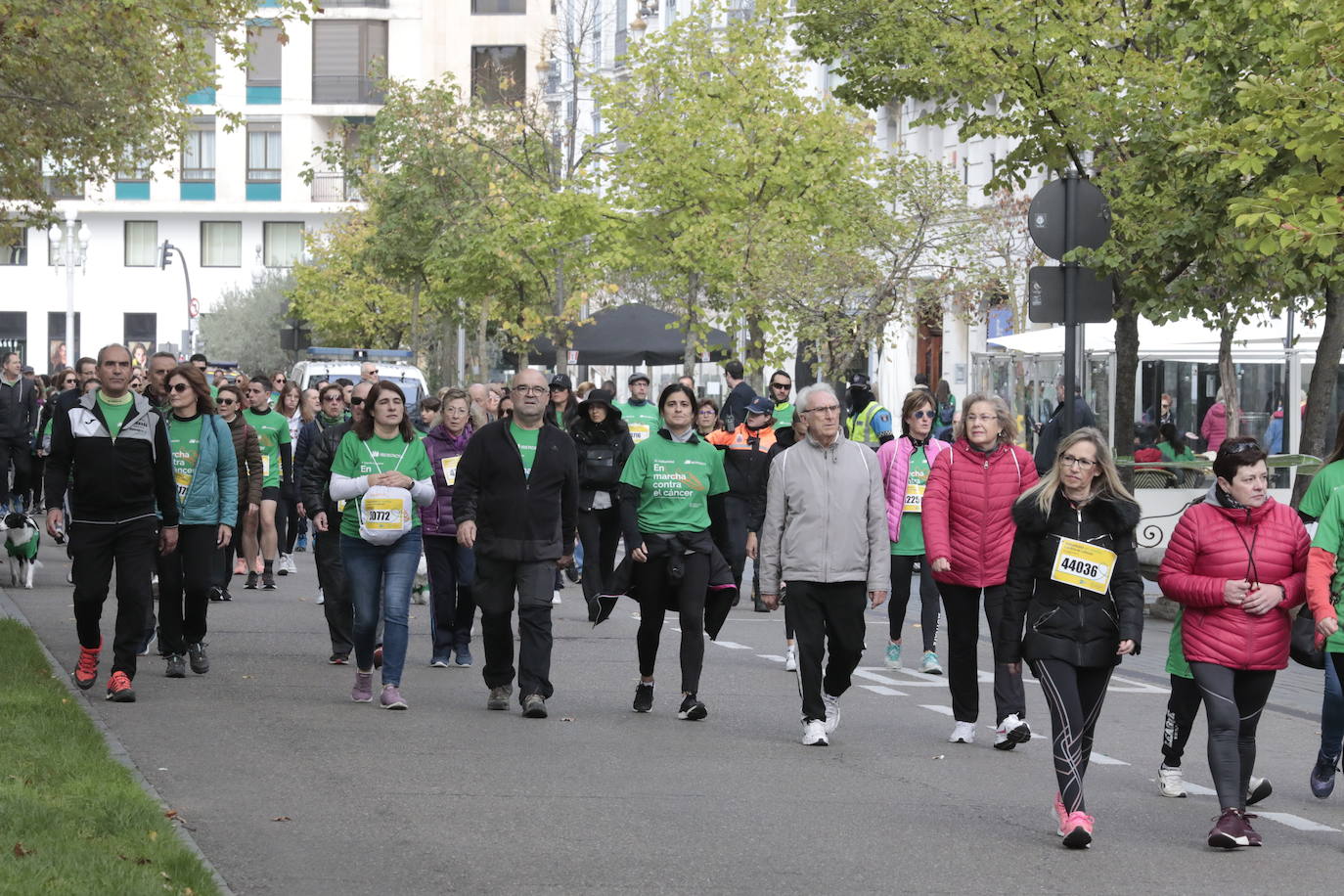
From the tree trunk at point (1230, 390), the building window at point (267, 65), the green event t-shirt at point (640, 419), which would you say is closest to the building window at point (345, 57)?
the building window at point (267, 65)

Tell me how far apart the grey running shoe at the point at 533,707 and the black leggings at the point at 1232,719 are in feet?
12.8

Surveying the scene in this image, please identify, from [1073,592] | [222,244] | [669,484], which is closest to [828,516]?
[669,484]

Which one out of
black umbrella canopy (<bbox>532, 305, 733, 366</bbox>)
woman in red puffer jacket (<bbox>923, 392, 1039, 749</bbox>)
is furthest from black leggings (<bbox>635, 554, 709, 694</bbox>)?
black umbrella canopy (<bbox>532, 305, 733, 366</bbox>)

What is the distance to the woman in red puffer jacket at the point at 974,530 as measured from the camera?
34.8ft

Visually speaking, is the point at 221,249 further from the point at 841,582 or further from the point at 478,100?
the point at 841,582

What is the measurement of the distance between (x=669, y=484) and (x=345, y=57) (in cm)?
6385

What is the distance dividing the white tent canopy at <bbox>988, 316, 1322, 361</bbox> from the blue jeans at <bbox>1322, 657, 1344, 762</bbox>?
51.5 ft

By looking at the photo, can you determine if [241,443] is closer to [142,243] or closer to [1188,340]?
[1188,340]

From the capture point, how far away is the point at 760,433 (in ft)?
56.9

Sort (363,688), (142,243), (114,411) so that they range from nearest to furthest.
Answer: (114,411) < (363,688) < (142,243)

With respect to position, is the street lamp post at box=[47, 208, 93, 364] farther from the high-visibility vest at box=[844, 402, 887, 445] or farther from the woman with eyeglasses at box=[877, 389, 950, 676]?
the woman with eyeglasses at box=[877, 389, 950, 676]

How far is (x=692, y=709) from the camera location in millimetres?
11258

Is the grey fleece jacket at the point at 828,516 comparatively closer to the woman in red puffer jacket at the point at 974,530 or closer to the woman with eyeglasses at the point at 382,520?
the woman in red puffer jacket at the point at 974,530

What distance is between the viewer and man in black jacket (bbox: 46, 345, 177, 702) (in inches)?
445
